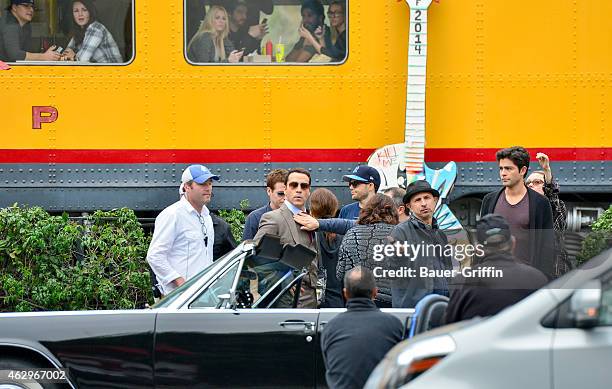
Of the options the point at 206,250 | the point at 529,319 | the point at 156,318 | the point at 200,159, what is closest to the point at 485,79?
the point at 200,159

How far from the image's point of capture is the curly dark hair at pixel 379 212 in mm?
7469

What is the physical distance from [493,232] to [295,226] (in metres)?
2.16

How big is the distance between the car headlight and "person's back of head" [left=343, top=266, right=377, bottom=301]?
2.98ft

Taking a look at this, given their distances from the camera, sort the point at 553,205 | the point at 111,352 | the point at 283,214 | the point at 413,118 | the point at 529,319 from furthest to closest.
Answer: the point at 413,118 → the point at 553,205 → the point at 283,214 → the point at 111,352 → the point at 529,319

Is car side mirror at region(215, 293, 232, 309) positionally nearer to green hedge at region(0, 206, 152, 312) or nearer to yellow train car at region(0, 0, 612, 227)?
green hedge at region(0, 206, 152, 312)

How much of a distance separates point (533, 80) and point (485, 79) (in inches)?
16.6

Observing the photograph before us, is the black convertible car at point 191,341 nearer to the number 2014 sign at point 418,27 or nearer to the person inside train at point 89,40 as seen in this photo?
the number 2014 sign at point 418,27

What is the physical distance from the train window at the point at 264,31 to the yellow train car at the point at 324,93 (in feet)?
0.07

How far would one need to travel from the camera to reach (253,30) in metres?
10.6

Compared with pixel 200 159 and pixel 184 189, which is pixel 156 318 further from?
pixel 200 159

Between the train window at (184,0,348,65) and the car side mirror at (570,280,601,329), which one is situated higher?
the train window at (184,0,348,65)

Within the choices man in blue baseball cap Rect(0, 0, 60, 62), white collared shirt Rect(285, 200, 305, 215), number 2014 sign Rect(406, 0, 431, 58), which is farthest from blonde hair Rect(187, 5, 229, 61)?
white collared shirt Rect(285, 200, 305, 215)

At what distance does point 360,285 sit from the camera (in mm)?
5977

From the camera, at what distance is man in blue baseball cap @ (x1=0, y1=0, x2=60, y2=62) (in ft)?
35.2
